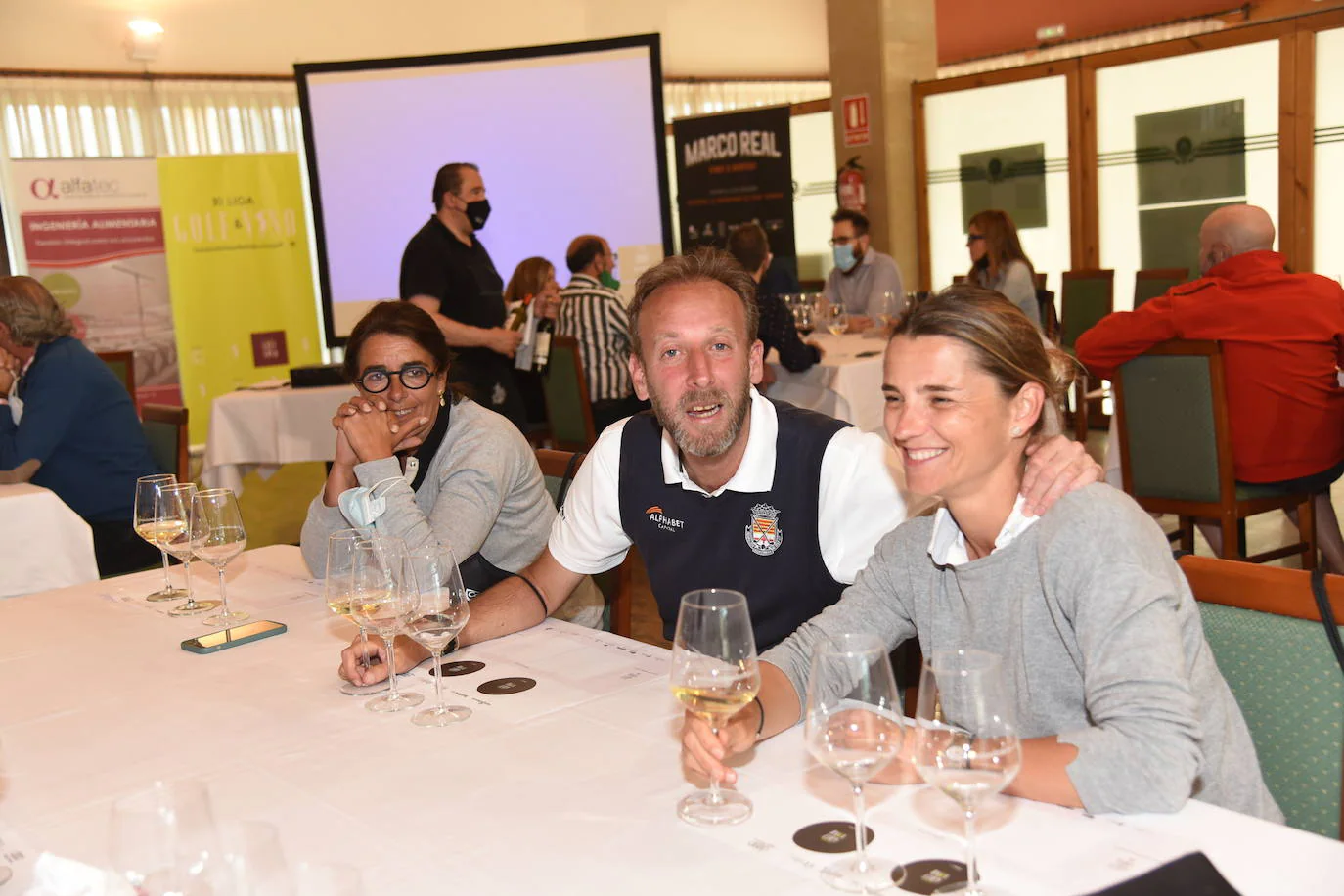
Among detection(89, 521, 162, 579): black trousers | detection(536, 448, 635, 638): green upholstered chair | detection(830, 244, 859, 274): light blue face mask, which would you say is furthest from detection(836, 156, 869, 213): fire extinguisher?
detection(536, 448, 635, 638): green upholstered chair

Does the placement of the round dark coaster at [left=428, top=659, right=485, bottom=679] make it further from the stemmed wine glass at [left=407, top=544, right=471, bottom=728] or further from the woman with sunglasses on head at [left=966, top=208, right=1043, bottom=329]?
the woman with sunglasses on head at [left=966, top=208, right=1043, bottom=329]

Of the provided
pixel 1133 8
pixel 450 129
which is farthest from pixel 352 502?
pixel 1133 8

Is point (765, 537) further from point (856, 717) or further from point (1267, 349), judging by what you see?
point (1267, 349)

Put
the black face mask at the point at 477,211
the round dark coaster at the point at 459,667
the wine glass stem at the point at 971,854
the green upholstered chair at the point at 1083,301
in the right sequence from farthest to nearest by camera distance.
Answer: the green upholstered chair at the point at 1083,301 → the black face mask at the point at 477,211 → the round dark coaster at the point at 459,667 → the wine glass stem at the point at 971,854

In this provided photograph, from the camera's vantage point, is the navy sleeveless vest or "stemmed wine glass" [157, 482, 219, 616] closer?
the navy sleeveless vest

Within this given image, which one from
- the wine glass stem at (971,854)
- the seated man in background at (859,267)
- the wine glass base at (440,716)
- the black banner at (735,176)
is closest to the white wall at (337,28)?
the black banner at (735,176)

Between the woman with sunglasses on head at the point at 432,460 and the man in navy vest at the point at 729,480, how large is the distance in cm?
32

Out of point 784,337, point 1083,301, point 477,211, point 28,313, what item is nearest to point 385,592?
point 28,313

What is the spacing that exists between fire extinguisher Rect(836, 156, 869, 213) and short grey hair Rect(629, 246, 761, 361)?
7.59 meters

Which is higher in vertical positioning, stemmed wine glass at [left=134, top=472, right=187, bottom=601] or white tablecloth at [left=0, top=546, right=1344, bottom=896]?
stemmed wine glass at [left=134, top=472, right=187, bottom=601]

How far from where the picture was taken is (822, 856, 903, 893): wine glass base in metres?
1.09

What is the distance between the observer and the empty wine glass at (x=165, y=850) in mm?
899

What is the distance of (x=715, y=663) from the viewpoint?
1.26 metres

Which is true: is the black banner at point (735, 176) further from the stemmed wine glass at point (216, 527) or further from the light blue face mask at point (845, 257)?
the stemmed wine glass at point (216, 527)
